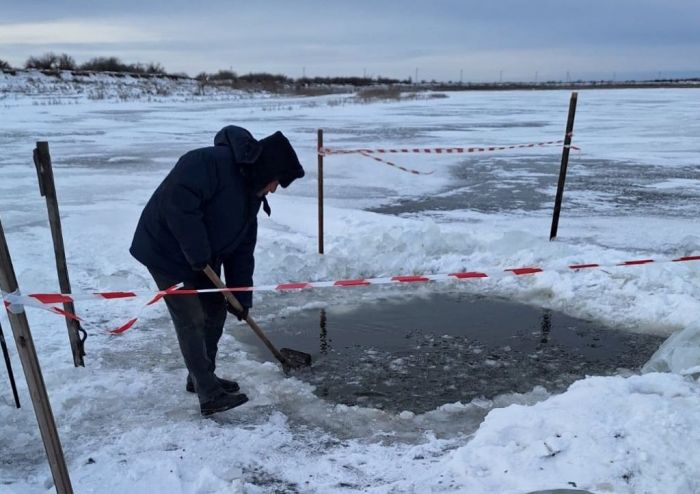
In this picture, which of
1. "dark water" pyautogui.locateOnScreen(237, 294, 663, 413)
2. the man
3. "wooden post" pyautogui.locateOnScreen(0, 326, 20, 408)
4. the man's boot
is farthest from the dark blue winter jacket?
"dark water" pyautogui.locateOnScreen(237, 294, 663, 413)

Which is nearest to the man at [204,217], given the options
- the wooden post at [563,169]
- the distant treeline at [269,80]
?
the wooden post at [563,169]

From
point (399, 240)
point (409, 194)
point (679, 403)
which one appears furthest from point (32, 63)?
point (679, 403)

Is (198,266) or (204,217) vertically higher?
(204,217)

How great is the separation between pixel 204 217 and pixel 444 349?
247 cm

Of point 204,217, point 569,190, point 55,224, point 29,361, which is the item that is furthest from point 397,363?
point 569,190

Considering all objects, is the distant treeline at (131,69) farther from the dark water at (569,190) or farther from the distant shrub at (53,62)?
the dark water at (569,190)

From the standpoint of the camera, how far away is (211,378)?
3949mm

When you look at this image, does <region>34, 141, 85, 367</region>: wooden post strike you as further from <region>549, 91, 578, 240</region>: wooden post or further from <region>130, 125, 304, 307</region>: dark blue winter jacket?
<region>549, 91, 578, 240</region>: wooden post

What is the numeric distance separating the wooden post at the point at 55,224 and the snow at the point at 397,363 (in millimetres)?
178

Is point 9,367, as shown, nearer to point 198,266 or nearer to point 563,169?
point 198,266

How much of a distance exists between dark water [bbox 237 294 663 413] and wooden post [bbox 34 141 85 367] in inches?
54.5

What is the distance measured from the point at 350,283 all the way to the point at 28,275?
3.82 meters

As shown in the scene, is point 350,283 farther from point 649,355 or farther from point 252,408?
point 649,355

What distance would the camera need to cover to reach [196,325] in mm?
3857
